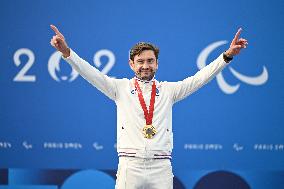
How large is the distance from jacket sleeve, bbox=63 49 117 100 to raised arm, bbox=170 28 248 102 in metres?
0.39

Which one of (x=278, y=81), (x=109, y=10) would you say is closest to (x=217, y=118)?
(x=278, y=81)

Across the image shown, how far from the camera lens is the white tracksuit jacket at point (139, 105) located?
9.25 feet

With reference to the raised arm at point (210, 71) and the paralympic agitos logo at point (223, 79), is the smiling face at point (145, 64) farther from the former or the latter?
the paralympic agitos logo at point (223, 79)

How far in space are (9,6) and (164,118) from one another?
2347 mm

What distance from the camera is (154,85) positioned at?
299 cm

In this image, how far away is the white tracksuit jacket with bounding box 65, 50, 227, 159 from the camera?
2.82 meters

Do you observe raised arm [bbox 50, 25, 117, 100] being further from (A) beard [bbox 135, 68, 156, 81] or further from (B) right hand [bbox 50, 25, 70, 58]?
(A) beard [bbox 135, 68, 156, 81]

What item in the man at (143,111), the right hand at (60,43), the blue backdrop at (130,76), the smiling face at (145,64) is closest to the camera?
the right hand at (60,43)

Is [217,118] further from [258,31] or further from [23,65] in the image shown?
[23,65]

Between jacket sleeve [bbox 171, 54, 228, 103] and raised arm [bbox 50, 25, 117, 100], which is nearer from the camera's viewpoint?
raised arm [bbox 50, 25, 117, 100]

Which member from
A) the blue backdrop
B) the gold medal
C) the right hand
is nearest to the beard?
the gold medal

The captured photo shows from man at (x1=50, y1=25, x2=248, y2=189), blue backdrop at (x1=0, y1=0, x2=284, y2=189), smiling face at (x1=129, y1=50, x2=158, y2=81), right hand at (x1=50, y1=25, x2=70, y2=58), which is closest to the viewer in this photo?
right hand at (x1=50, y1=25, x2=70, y2=58)

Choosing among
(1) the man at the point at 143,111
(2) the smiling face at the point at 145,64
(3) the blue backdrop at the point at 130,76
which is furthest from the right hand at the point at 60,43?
(3) the blue backdrop at the point at 130,76

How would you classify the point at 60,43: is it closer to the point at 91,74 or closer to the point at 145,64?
the point at 91,74
